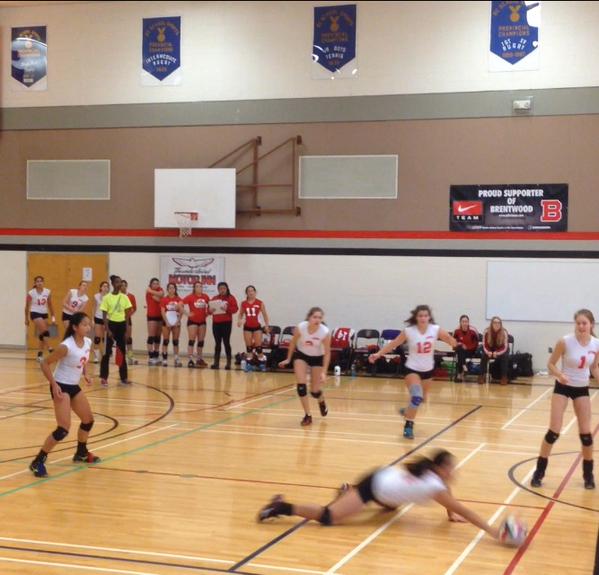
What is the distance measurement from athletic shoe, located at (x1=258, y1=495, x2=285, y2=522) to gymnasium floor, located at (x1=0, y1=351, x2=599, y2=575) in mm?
112

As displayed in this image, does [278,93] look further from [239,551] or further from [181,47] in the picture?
[239,551]

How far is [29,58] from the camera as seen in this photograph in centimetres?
2566

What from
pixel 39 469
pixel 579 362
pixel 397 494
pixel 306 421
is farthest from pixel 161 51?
pixel 397 494

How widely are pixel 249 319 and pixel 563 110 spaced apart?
8924mm

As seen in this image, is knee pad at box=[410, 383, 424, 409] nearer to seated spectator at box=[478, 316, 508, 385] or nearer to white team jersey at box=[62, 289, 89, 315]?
seated spectator at box=[478, 316, 508, 385]

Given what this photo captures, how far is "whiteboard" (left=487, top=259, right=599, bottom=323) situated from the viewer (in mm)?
21609

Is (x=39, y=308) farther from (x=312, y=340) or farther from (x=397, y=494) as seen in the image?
(x=397, y=494)

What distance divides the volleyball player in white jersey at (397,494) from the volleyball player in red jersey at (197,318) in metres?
14.6

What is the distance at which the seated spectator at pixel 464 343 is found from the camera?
814 inches

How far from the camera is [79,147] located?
25.3 metres

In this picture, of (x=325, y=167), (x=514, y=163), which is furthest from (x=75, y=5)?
(x=514, y=163)

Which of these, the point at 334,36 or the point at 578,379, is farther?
the point at 334,36

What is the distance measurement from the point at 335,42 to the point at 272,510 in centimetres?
1717

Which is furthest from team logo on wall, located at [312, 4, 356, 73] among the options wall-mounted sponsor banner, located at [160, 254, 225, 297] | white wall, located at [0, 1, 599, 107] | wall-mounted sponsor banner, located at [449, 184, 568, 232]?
wall-mounted sponsor banner, located at [160, 254, 225, 297]
